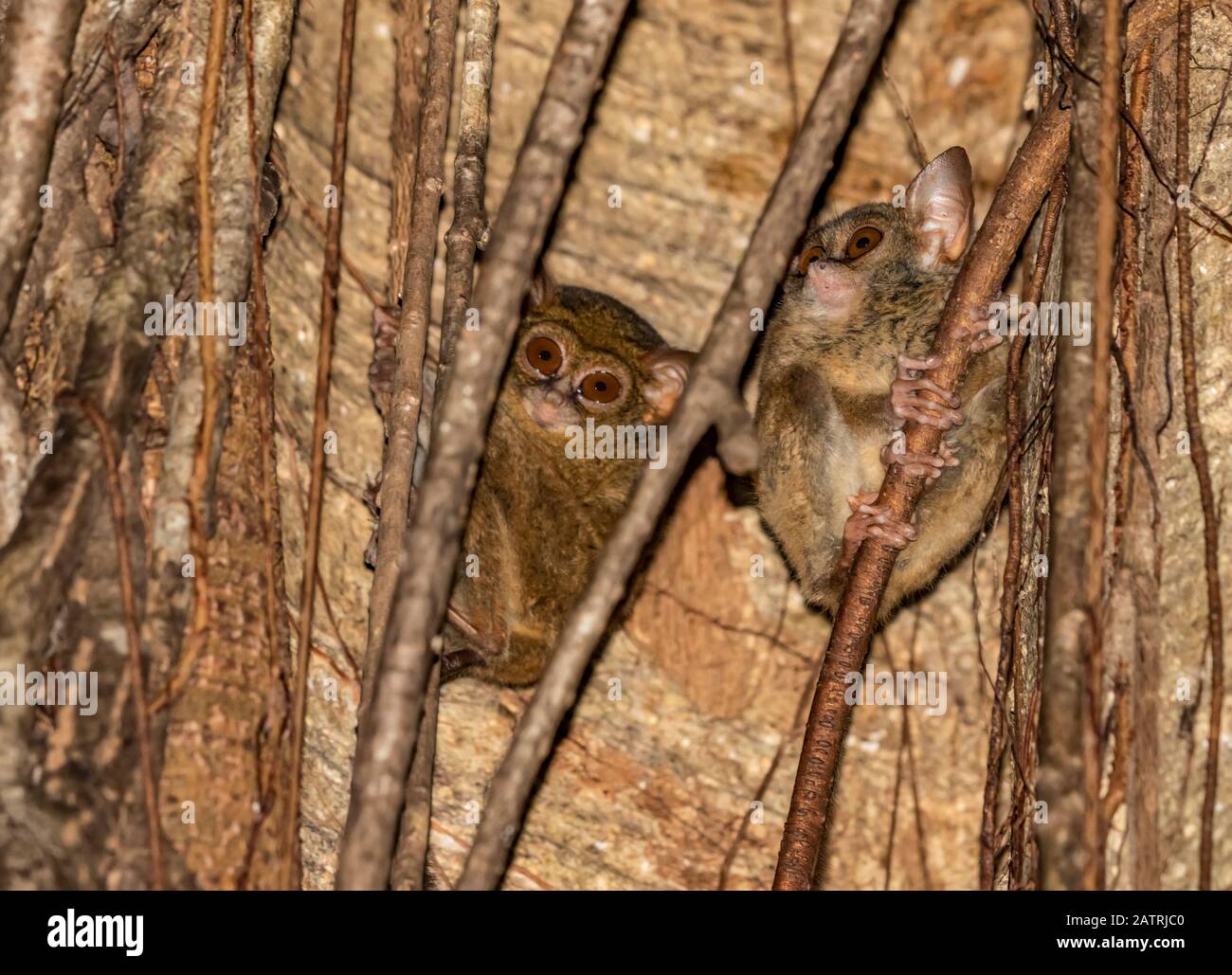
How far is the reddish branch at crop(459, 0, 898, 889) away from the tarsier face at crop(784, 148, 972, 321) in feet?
4.46

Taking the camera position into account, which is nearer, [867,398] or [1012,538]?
[1012,538]

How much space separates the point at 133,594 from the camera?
3.26m

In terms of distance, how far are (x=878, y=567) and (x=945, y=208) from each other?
4.26 feet

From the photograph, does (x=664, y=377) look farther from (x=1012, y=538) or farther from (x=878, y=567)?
(x=1012, y=538)

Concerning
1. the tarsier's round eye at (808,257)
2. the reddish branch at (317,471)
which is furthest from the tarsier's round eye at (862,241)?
the reddish branch at (317,471)

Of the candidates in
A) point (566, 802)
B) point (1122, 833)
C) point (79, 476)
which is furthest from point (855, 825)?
point (79, 476)

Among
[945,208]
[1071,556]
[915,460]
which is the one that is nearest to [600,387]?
[945,208]

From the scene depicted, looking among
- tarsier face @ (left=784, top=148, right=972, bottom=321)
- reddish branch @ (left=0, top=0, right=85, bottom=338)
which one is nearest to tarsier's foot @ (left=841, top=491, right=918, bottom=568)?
tarsier face @ (left=784, top=148, right=972, bottom=321)

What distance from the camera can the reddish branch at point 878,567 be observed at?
3.80 metres

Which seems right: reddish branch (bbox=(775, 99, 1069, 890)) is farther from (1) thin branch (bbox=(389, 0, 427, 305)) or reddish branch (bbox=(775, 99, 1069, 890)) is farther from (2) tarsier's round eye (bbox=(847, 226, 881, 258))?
(1) thin branch (bbox=(389, 0, 427, 305))

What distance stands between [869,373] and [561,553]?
3.76 feet

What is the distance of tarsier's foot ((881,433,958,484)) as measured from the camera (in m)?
4.02

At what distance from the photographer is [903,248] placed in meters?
4.70
